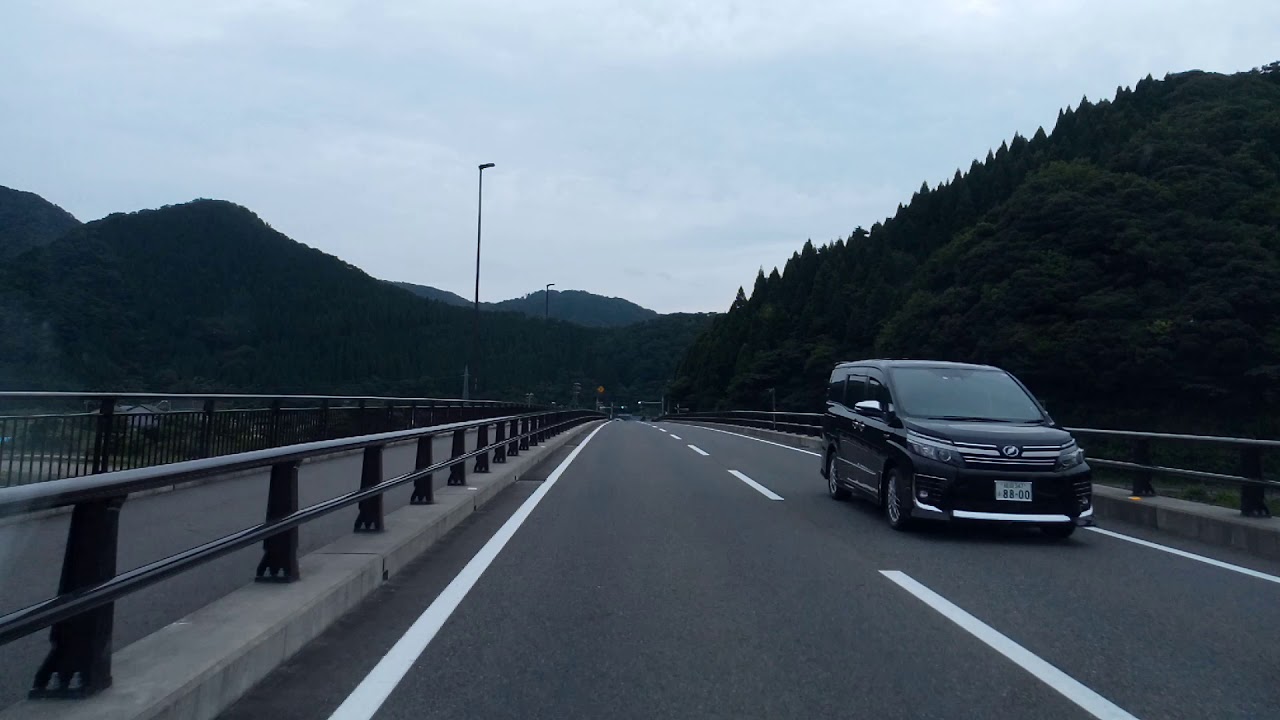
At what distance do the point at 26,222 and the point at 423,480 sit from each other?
30608 millimetres

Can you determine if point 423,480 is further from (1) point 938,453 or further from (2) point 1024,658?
(2) point 1024,658

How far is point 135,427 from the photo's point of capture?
11867mm

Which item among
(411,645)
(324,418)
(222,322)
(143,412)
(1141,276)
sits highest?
(1141,276)

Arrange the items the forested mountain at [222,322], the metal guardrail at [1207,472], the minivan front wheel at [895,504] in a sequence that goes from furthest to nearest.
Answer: the forested mountain at [222,322] → the minivan front wheel at [895,504] → the metal guardrail at [1207,472]

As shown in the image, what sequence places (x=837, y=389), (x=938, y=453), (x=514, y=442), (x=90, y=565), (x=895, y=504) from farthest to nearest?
(x=514, y=442) → (x=837, y=389) → (x=895, y=504) → (x=938, y=453) → (x=90, y=565)

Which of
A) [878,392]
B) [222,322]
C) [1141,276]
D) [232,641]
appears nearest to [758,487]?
[878,392]

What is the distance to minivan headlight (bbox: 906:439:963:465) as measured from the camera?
30.7ft

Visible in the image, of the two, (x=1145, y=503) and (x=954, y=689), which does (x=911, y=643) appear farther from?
(x=1145, y=503)

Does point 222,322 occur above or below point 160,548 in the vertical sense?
above

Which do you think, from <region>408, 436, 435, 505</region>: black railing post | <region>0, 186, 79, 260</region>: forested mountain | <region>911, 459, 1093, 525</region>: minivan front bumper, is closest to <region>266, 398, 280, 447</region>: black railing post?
<region>408, 436, 435, 505</region>: black railing post

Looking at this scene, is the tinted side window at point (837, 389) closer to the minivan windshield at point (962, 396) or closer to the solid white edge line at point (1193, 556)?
the minivan windshield at point (962, 396)

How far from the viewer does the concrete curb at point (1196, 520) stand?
9.00 metres

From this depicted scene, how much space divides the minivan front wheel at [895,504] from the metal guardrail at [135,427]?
8.45m

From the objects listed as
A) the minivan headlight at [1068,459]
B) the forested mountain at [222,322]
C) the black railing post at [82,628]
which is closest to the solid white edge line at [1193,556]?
the minivan headlight at [1068,459]
